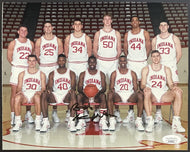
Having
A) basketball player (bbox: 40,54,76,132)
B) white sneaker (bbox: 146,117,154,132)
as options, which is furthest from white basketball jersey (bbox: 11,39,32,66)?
white sneaker (bbox: 146,117,154,132)

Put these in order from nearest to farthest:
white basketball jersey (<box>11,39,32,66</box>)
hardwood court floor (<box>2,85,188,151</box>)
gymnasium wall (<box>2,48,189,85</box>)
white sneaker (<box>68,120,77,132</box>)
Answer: hardwood court floor (<box>2,85,188,151</box>), gymnasium wall (<box>2,48,189,85</box>), white sneaker (<box>68,120,77,132</box>), white basketball jersey (<box>11,39,32,66</box>)

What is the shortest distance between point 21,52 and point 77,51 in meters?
0.67

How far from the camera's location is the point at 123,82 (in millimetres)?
4082

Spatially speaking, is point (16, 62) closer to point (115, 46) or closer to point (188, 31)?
point (115, 46)

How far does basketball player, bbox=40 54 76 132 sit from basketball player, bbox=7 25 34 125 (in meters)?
0.35

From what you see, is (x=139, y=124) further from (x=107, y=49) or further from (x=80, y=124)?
(x=107, y=49)

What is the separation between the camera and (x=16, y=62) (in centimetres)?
401

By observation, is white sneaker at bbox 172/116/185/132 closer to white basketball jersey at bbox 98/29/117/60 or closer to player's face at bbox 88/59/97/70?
white basketball jersey at bbox 98/29/117/60

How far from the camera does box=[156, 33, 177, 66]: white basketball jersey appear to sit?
13.0 feet

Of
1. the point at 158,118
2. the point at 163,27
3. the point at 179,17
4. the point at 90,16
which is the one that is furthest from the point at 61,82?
the point at 179,17

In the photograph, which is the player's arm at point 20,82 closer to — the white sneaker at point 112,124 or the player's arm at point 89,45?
the player's arm at point 89,45

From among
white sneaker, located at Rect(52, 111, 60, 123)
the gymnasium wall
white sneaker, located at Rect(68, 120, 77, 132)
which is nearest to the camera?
the gymnasium wall

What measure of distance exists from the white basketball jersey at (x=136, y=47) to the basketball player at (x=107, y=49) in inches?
5.3

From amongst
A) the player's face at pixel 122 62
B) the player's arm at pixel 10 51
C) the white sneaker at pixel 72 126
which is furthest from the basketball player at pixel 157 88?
the player's arm at pixel 10 51
